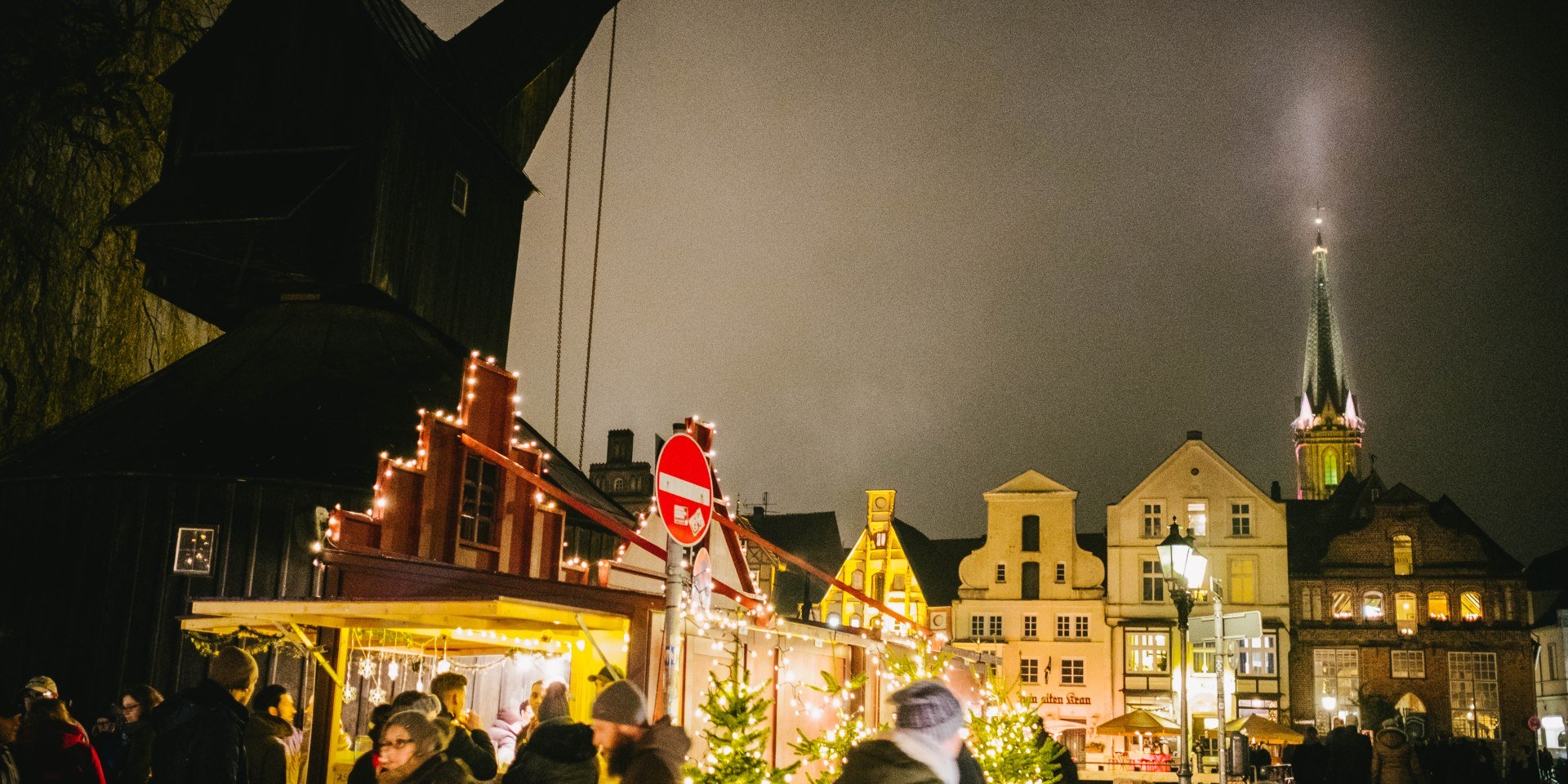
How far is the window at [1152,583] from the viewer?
44781mm

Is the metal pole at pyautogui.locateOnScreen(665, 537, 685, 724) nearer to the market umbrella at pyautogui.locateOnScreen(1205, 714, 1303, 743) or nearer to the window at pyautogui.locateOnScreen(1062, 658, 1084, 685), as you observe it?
the market umbrella at pyautogui.locateOnScreen(1205, 714, 1303, 743)

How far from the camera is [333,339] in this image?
21172 mm

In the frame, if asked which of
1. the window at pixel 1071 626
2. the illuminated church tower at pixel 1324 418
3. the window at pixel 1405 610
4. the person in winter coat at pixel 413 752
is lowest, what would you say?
the person in winter coat at pixel 413 752

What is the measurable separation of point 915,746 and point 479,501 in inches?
498

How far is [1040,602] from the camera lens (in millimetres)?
45594

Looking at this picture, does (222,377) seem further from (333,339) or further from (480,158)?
(480,158)

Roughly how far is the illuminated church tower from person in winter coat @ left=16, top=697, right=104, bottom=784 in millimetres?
111736

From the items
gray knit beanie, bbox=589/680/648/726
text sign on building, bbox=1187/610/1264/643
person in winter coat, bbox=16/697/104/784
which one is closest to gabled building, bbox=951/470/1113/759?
text sign on building, bbox=1187/610/1264/643

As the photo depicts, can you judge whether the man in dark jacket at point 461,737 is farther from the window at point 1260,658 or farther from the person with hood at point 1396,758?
the window at point 1260,658

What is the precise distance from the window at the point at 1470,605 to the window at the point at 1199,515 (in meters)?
8.90

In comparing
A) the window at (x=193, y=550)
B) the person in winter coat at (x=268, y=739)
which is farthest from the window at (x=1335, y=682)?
the person in winter coat at (x=268, y=739)

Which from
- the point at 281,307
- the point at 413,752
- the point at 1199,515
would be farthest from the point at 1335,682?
the point at 413,752

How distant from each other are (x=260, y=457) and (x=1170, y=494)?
34.4 metres

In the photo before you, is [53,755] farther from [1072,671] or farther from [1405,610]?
[1405,610]
